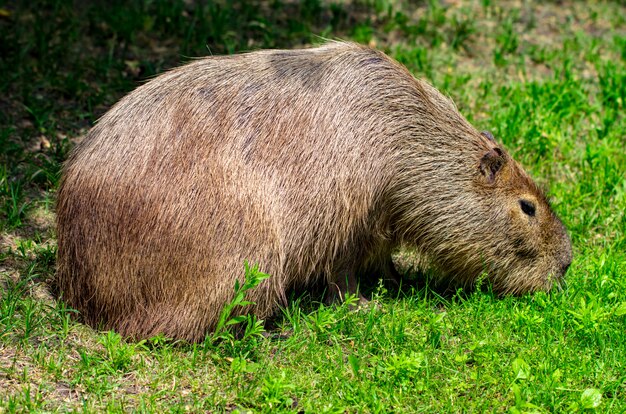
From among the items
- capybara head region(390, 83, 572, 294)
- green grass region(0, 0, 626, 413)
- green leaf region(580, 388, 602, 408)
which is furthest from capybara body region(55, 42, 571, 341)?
green leaf region(580, 388, 602, 408)

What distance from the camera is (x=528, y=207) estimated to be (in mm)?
4879

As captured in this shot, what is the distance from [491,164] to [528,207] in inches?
13.2

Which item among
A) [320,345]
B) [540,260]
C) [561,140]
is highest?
[561,140]

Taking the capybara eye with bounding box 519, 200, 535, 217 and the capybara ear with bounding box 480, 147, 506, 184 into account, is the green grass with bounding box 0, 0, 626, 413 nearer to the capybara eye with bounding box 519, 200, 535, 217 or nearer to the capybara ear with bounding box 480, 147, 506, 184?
the capybara eye with bounding box 519, 200, 535, 217

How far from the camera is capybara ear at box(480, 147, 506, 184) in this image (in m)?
4.77

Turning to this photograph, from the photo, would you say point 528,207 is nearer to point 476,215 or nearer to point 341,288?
point 476,215

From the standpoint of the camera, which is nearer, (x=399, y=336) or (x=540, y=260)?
(x=399, y=336)

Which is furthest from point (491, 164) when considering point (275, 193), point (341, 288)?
point (275, 193)

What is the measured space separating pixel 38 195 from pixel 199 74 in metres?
1.40

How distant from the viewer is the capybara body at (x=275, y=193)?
413cm

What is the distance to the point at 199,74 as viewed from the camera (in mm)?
4469

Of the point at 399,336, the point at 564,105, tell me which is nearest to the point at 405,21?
the point at 564,105

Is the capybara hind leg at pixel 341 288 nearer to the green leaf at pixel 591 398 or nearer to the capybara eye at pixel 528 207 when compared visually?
the capybara eye at pixel 528 207

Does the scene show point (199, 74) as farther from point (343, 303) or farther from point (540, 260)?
point (540, 260)
